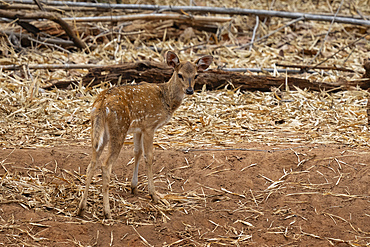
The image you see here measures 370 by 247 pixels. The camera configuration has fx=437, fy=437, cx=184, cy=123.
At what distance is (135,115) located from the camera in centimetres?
555

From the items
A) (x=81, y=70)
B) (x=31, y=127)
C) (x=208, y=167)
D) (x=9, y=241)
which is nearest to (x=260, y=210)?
(x=208, y=167)

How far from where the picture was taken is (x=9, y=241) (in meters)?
4.56

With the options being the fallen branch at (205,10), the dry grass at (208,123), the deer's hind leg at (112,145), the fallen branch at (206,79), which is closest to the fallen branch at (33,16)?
the dry grass at (208,123)

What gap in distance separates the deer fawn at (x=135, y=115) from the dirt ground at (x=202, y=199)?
341 millimetres

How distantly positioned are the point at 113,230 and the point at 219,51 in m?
8.02

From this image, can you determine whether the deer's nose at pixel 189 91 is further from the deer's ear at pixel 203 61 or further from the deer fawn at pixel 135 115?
the deer's ear at pixel 203 61

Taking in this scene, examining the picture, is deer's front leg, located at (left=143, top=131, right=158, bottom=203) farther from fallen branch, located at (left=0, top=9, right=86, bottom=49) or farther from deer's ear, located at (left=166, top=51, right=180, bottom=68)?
fallen branch, located at (left=0, top=9, right=86, bottom=49)

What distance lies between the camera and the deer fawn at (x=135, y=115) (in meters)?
5.09

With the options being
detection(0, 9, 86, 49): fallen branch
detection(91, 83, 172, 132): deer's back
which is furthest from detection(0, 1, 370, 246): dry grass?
detection(91, 83, 172, 132): deer's back

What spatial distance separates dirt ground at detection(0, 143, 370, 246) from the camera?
5.00 m

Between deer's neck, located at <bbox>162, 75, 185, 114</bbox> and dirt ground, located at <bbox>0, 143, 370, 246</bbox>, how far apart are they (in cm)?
85

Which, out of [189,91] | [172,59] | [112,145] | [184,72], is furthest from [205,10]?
[112,145]

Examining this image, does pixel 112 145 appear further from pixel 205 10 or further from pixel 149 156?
pixel 205 10

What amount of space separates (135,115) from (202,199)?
1460 mm
